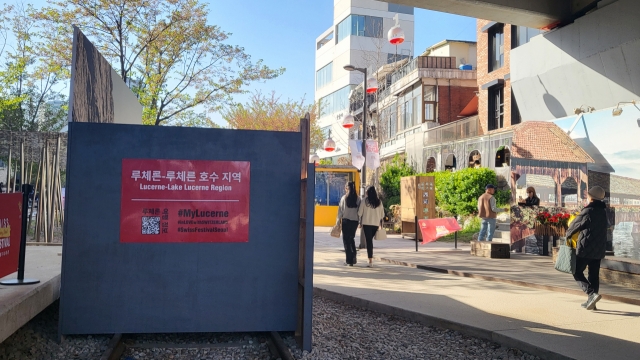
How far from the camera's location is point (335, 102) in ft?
183

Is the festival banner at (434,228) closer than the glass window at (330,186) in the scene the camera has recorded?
Yes

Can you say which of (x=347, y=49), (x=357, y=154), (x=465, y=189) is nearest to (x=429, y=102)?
(x=465, y=189)

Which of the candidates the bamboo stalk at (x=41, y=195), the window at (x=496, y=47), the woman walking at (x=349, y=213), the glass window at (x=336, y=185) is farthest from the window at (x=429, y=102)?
the bamboo stalk at (x=41, y=195)

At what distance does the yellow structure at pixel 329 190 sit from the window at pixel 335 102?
24872 mm

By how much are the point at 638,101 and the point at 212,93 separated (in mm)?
17447

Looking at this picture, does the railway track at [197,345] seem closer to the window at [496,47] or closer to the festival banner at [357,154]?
the festival banner at [357,154]

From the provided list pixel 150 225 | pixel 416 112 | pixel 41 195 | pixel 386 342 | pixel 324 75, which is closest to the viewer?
pixel 150 225

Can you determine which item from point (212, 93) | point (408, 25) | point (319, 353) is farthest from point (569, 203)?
point (408, 25)

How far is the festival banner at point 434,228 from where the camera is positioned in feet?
51.3

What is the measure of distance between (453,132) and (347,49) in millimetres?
25952

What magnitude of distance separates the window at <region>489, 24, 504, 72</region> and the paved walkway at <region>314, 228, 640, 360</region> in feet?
52.5

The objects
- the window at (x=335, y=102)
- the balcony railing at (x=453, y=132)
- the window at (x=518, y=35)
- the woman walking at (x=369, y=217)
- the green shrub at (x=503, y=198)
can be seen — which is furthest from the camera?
the window at (x=335, y=102)

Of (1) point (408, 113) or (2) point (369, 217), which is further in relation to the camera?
(1) point (408, 113)

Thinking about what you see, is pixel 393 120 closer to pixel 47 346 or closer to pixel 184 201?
pixel 184 201
